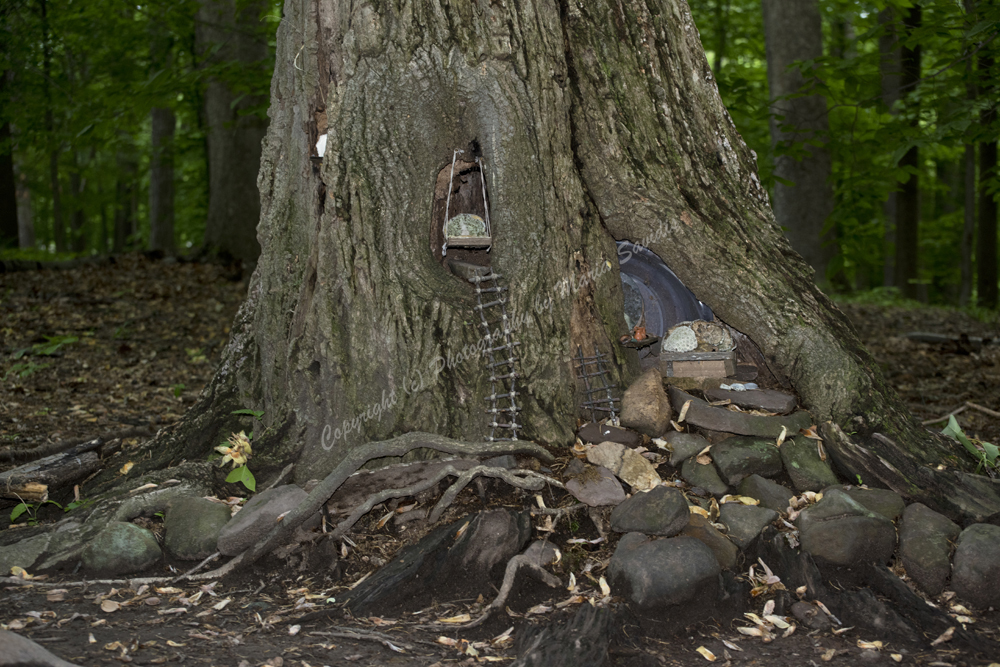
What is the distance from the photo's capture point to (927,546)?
312 cm

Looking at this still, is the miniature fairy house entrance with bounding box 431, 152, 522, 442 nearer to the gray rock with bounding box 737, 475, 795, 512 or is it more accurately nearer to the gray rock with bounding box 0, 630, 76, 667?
the gray rock with bounding box 737, 475, 795, 512

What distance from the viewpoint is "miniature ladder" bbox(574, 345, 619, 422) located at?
12.8ft

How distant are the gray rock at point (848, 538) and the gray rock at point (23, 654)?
2.89m

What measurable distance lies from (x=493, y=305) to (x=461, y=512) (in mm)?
1073

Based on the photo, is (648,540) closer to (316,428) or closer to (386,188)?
(316,428)

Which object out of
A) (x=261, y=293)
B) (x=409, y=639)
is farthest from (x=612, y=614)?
(x=261, y=293)

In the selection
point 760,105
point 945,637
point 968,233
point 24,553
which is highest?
point 760,105

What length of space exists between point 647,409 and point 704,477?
0.45 metres

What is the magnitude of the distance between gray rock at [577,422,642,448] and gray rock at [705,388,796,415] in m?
0.59

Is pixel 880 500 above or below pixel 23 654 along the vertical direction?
above

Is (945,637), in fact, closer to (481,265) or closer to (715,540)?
(715,540)

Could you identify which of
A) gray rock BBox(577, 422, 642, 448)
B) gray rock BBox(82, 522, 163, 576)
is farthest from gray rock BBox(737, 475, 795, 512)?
gray rock BBox(82, 522, 163, 576)

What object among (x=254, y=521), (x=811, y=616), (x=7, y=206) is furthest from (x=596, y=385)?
(x=7, y=206)

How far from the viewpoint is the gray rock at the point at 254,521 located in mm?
3332
